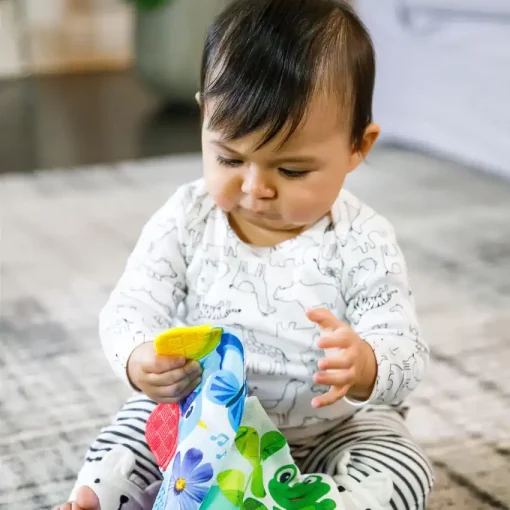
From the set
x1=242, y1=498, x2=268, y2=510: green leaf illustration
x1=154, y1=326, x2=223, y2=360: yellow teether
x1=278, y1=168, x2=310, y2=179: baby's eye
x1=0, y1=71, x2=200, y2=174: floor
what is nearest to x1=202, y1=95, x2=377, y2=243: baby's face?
x1=278, y1=168, x2=310, y2=179: baby's eye

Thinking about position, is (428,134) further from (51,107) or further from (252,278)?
(252,278)

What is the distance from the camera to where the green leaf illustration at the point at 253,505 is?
23.4 inches

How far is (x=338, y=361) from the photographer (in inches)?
23.1

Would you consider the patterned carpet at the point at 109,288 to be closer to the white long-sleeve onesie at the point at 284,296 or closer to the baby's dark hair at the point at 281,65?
the white long-sleeve onesie at the point at 284,296

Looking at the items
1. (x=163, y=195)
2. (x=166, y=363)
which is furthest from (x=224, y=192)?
(x=163, y=195)

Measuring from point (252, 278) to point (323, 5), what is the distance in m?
0.22

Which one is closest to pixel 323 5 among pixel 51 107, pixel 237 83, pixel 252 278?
pixel 237 83

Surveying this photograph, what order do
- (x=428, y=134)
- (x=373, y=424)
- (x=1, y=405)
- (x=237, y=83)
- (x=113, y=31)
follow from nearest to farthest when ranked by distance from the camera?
(x=237, y=83) → (x=373, y=424) → (x=1, y=405) → (x=428, y=134) → (x=113, y=31)

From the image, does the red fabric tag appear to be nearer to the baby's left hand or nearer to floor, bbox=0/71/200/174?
the baby's left hand

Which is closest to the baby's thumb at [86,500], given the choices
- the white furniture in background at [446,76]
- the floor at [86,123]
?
the floor at [86,123]

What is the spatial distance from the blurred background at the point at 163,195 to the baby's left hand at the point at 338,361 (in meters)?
0.21

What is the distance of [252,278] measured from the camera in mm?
704

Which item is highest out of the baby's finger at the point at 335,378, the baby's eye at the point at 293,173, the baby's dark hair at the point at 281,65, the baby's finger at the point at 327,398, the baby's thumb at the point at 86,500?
the baby's dark hair at the point at 281,65

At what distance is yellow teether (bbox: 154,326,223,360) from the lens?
1.98ft
